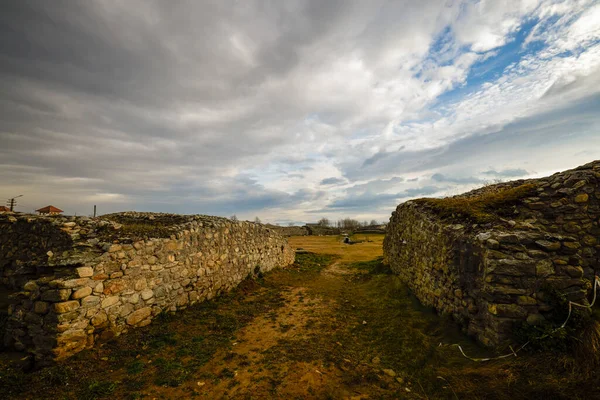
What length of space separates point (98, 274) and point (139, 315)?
144 centimetres

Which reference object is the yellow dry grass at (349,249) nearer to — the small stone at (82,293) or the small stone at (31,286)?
the small stone at (82,293)

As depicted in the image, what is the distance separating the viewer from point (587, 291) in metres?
4.81

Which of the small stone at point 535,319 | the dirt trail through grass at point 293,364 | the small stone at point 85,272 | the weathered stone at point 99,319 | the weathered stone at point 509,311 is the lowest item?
the dirt trail through grass at point 293,364

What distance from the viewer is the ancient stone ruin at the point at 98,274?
4.73 m

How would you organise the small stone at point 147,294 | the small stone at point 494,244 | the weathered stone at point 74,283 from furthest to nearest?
1. the small stone at point 147,294
2. the small stone at point 494,244
3. the weathered stone at point 74,283

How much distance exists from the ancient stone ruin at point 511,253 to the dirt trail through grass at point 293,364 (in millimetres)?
695

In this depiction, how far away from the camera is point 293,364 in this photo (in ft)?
16.1

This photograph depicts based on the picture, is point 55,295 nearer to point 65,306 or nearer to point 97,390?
point 65,306

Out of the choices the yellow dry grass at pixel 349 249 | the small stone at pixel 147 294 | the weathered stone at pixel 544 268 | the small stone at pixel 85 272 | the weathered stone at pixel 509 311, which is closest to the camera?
the weathered stone at pixel 509 311

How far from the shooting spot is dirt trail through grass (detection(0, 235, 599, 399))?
12.6 ft

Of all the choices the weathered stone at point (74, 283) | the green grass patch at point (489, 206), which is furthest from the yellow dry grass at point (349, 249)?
the weathered stone at point (74, 283)

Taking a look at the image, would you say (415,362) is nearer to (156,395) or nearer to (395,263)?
(156,395)

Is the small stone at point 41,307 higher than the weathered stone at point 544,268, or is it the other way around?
the weathered stone at point 544,268

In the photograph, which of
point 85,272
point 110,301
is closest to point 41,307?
point 85,272
